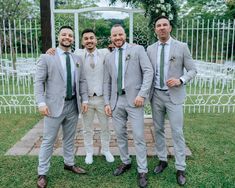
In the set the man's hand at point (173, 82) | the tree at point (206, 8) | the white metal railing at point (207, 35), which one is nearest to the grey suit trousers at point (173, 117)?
the man's hand at point (173, 82)

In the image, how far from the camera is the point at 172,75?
3.44 meters

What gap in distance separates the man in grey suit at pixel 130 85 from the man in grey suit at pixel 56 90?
1.40ft

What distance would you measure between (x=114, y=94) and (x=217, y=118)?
3.69m

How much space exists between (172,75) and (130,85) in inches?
18.8

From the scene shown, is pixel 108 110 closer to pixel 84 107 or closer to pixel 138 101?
pixel 84 107

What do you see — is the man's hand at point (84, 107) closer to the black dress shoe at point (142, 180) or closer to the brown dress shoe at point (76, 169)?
the brown dress shoe at point (76, 169)

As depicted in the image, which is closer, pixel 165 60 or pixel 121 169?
pixel 165 60

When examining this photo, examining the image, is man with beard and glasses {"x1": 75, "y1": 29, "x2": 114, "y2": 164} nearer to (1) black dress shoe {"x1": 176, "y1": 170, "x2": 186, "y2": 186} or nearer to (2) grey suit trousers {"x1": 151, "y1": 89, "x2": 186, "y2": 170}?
(2) grey suit trousers {"x1": 151, "y1": 89, "x2": 186, "y2": 170}

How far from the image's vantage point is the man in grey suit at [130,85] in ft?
11.1

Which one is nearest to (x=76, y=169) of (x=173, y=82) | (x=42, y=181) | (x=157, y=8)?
(x=42, y=181)

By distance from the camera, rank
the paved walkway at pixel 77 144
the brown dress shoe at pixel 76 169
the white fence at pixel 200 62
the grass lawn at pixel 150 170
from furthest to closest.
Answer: the white fence at pixel 200 62, the paved walkway at pixel 77 144, the brown dress shoe at pixel 76 169, the grass lawn at pixel 150 170

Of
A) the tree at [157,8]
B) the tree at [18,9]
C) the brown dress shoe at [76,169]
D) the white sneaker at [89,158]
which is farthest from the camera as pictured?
the tree at [18,9]

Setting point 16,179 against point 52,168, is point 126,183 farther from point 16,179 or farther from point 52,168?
point 16,179

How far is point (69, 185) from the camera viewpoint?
3.50 meters
